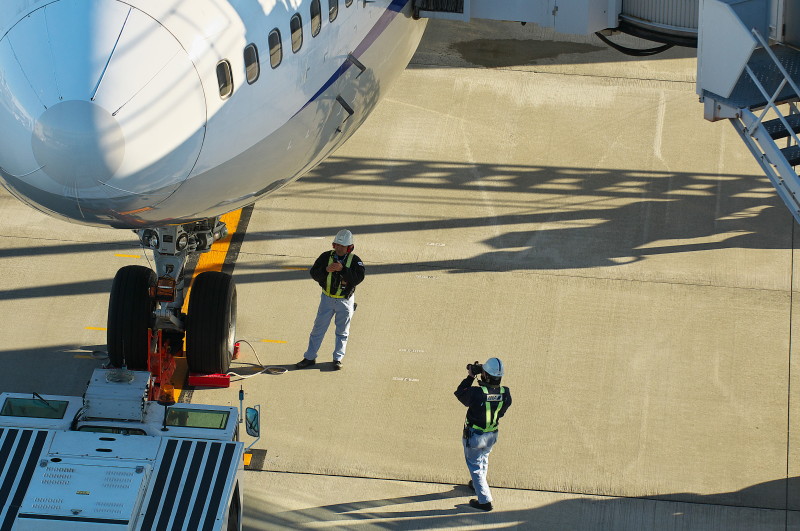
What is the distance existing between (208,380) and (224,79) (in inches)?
179

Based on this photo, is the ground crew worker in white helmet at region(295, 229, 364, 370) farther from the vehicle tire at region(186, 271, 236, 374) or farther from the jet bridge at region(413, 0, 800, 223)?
the jet bridge at region(413, 0, 800, 223)

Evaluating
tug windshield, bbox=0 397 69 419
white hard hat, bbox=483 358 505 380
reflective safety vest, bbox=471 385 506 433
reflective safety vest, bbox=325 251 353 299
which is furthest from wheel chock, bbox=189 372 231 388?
white hard hat, bbox=483 358 505 380

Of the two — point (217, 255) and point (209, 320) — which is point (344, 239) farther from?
point (217, 255)

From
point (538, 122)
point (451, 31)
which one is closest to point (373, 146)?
point (538, 122)

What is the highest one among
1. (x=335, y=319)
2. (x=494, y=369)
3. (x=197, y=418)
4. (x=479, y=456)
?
(x=335, y=319)

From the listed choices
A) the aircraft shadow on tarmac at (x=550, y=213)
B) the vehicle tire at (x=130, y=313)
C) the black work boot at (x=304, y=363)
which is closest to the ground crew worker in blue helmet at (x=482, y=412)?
the black work boot at (x=304, y=363)

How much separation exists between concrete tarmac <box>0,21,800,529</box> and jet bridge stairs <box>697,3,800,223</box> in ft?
8.54

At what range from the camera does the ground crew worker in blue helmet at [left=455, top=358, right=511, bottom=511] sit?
36.7 feet

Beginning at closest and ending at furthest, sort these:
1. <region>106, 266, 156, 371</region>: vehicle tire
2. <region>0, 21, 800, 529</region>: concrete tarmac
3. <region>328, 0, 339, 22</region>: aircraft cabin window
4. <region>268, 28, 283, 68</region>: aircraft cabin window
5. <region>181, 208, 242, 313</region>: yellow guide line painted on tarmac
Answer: <region>268, 28, 283, 68</region>: aircraft cabin window
<region>328, 0, 339, 22</region>: aircraft cabin window
<region>0, 21, 800, 529</region>: concrete tarmac
<region>106, 266, 156, 371</region>: vehicle tire
<region>181, 208, 242, 313</region>: yellow guide line painted on tarmac

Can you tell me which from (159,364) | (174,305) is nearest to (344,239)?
(174,305)

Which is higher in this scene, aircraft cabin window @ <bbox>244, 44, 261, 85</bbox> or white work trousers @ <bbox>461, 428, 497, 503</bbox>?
aircraft cabin window @ <bbox>244, 44, 261, 85</bbox>

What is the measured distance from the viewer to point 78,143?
860 centimetres

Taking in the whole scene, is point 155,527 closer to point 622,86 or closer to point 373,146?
point 373,146

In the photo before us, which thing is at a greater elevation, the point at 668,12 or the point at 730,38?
the point at 668,12
